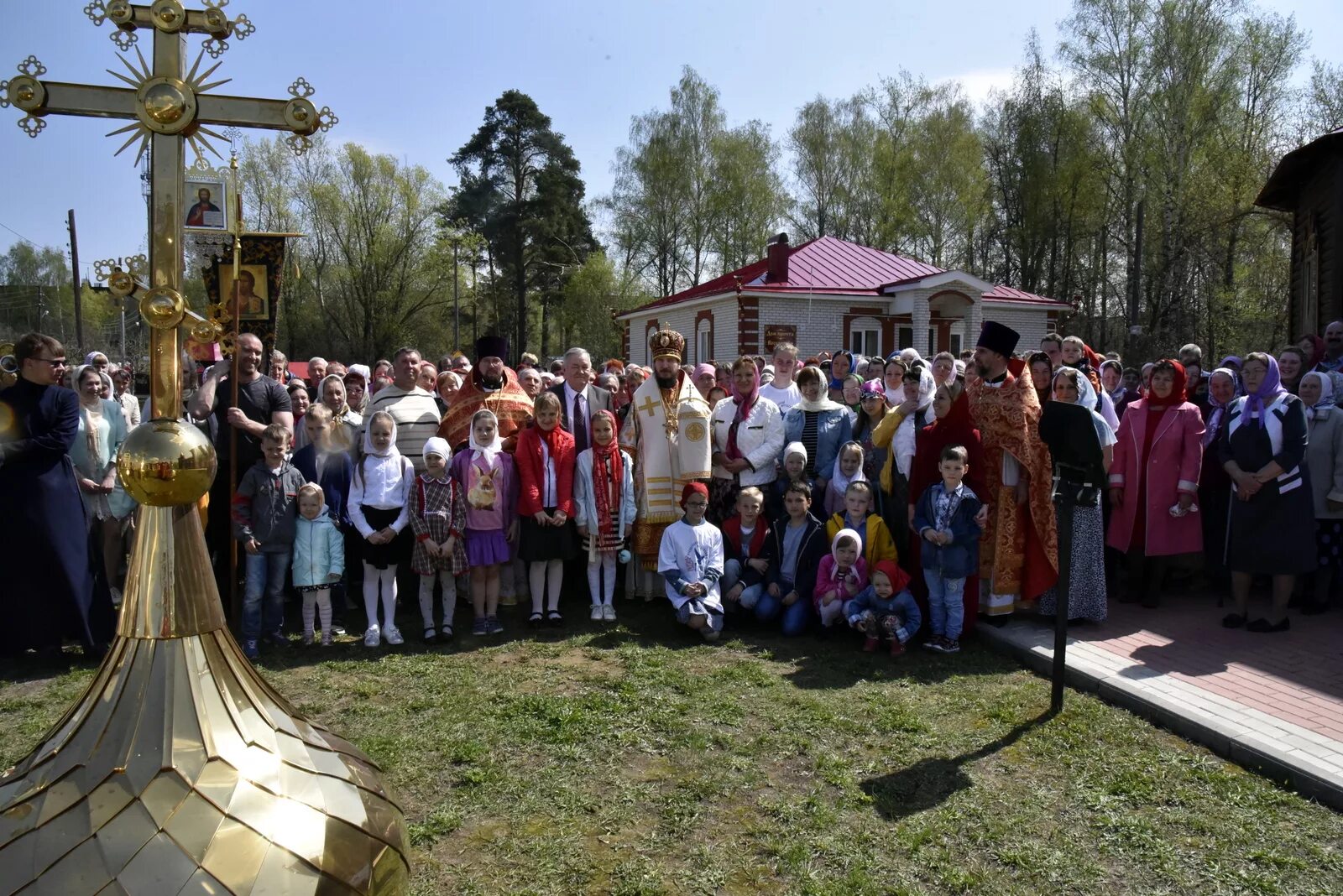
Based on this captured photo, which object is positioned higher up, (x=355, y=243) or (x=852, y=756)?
(x=355, y=243)

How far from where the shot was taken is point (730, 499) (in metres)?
7.70

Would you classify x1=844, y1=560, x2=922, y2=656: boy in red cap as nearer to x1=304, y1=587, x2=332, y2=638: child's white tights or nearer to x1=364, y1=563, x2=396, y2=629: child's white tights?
x1=364, y1=563, x2=396, y2=629: child's white tights

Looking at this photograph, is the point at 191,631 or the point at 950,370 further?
the point at 950,370

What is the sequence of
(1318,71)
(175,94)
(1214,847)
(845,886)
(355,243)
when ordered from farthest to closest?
(355,243)
(1318,71)
(1214,847)
(845,886)
(175,94)

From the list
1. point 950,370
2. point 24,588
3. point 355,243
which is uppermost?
point 355,243

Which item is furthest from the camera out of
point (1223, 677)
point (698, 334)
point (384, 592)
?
point (698, 334)

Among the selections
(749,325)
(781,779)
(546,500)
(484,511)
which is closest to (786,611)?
(546,500)

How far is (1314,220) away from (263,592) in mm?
14486

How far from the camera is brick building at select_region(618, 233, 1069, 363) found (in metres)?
27.7

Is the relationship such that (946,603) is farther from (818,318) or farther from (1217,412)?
(818,318)

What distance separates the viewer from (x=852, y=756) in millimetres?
4578

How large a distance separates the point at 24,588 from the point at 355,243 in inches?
1503

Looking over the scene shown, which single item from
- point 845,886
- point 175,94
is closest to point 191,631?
point 175,94

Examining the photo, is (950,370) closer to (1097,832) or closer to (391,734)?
(1097,832)
